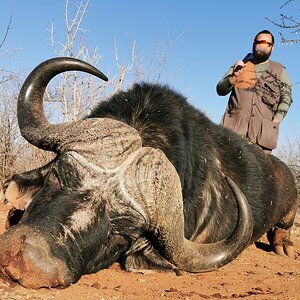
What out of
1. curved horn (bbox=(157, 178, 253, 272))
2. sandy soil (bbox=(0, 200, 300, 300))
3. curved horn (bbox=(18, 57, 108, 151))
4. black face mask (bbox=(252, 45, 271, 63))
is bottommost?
sandy soil (bbox=(0, 200, 300, 300))

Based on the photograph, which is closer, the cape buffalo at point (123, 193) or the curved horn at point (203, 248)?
the cape buffalo at point (123, 193)

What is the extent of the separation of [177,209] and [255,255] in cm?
230

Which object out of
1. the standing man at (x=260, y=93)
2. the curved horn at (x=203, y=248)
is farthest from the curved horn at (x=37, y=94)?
the standing man at (x=260, y=93)

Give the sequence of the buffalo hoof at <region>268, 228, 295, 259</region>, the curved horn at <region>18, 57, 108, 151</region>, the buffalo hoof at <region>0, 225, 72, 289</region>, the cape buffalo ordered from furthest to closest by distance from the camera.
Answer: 1. the buffalo hoof at <region>268, 228, 295, 259</region>
2. the curved horn at <region>18, 57, 108, 151</region>
3. the cape buffalo
4. the buffalo hoof at <region>0, 225, 72, 289</region>

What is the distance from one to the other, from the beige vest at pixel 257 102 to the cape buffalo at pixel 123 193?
1634 millimetres

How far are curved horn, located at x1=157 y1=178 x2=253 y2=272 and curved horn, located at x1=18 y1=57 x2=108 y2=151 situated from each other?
1.14 metres

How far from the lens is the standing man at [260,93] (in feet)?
22.0

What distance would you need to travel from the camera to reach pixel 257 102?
6785 millimetres

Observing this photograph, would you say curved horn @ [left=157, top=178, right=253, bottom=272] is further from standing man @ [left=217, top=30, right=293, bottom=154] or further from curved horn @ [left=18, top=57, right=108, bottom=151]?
standing man @ [left=217, top=30, right=293, bottom=154]

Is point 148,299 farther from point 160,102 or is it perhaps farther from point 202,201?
point 160,102

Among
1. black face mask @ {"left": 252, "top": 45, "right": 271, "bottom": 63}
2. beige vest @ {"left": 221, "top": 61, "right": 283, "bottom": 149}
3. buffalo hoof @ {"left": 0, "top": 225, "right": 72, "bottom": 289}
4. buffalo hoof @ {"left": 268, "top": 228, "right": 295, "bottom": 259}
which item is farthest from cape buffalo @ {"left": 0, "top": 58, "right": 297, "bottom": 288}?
black face mask @ {"left": 252, "top": 45, "right": 271, "bottom": 63}

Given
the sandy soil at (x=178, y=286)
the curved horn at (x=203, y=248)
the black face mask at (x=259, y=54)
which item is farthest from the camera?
the black face mask at (x=259, y=54)

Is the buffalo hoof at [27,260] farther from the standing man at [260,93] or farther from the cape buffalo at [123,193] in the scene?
the standing man at [260,93]

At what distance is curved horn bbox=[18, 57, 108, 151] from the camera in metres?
3.96
